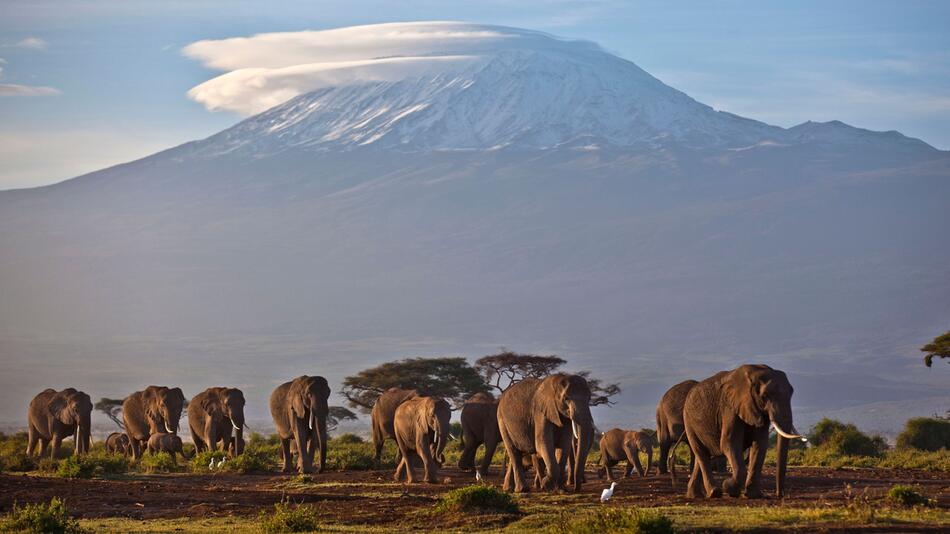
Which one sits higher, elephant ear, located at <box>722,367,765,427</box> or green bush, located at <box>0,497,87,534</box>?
elephant ear, located at <box>722,367,765,427</box>

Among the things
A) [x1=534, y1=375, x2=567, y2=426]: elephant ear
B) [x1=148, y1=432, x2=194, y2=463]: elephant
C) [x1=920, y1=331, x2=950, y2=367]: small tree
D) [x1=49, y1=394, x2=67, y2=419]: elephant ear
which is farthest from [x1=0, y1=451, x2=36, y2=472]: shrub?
[x1=920, y1=331, x2=950, y2=367]: small tree

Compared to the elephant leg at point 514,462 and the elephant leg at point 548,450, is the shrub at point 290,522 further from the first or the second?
the elephant leg at point 514,462

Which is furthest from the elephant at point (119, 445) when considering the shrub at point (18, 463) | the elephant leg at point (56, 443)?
the shrub at point (18, 463)

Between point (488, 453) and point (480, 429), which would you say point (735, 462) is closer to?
point (488, 453)

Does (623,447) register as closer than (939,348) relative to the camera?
Yes

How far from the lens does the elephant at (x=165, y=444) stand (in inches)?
1452

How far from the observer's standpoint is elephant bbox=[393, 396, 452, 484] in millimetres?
27828

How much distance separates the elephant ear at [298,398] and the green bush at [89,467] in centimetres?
374

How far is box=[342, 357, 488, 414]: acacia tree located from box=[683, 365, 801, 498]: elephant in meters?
33.3

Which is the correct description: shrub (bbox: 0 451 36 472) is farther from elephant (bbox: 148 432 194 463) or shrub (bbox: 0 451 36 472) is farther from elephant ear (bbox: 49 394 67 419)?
elephant ear (bbox: 49 394 67 419)

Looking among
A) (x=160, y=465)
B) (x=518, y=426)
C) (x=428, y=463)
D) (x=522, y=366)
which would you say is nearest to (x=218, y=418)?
(x=160, y=465)

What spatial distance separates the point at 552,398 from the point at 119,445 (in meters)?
22.4

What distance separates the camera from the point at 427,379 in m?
56.8

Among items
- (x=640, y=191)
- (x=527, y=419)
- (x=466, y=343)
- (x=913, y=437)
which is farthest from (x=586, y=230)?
(x=527, y=419)
